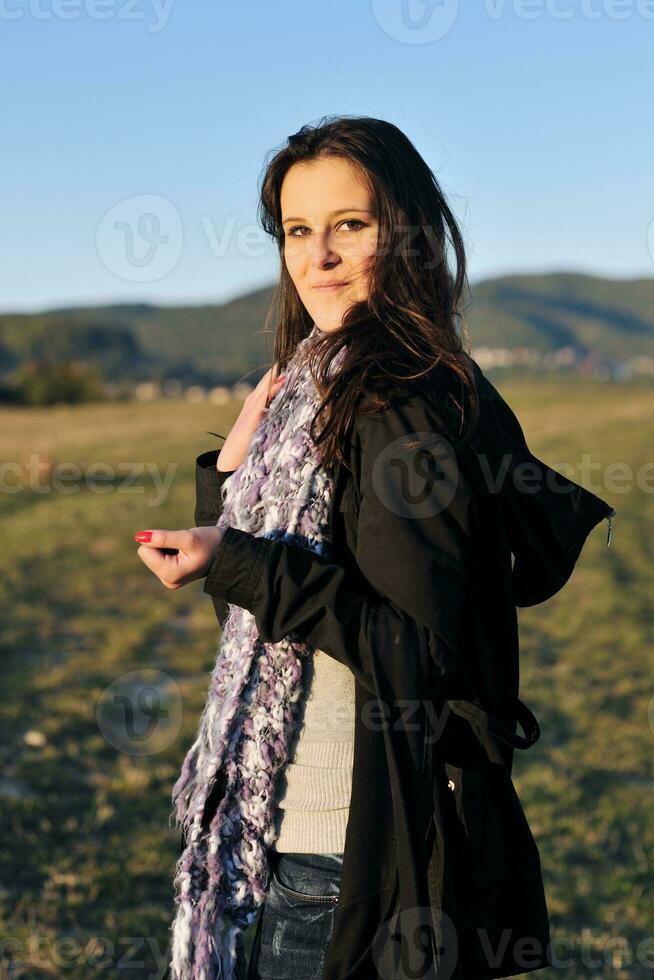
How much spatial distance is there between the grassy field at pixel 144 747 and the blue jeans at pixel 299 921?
6.30ft

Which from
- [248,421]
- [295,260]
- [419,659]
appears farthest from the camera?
[248,421]

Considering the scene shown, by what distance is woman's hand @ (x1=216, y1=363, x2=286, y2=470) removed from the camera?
247cm

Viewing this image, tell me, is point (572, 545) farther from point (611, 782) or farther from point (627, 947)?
point (611, 782)

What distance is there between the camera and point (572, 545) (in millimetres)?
2125

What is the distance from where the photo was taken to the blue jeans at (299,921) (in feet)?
6.39

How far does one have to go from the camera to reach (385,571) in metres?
1.79

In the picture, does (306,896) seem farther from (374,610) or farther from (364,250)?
(364,250)

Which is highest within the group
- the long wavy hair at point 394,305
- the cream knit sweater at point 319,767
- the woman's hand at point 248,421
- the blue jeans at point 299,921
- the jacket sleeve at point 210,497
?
the long wavy hair at point 394,305

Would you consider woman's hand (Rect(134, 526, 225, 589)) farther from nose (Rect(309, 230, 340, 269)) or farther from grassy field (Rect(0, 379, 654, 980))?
grassy field (Rect(0, 379, 654, 980))

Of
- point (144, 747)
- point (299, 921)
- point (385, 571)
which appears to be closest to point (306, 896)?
point (299, 921)

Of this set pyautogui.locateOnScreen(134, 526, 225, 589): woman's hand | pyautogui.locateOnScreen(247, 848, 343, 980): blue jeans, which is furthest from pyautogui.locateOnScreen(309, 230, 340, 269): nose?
pyautogui.locateOnScreen(247, 848, 343, 980): blue jeans

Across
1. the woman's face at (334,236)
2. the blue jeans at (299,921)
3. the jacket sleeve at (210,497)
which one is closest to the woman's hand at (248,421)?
the jacket sleeve at (210,497)

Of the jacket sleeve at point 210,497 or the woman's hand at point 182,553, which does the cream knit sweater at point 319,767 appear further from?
the jacket sleeve at point 210,497

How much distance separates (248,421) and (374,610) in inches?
32.5
